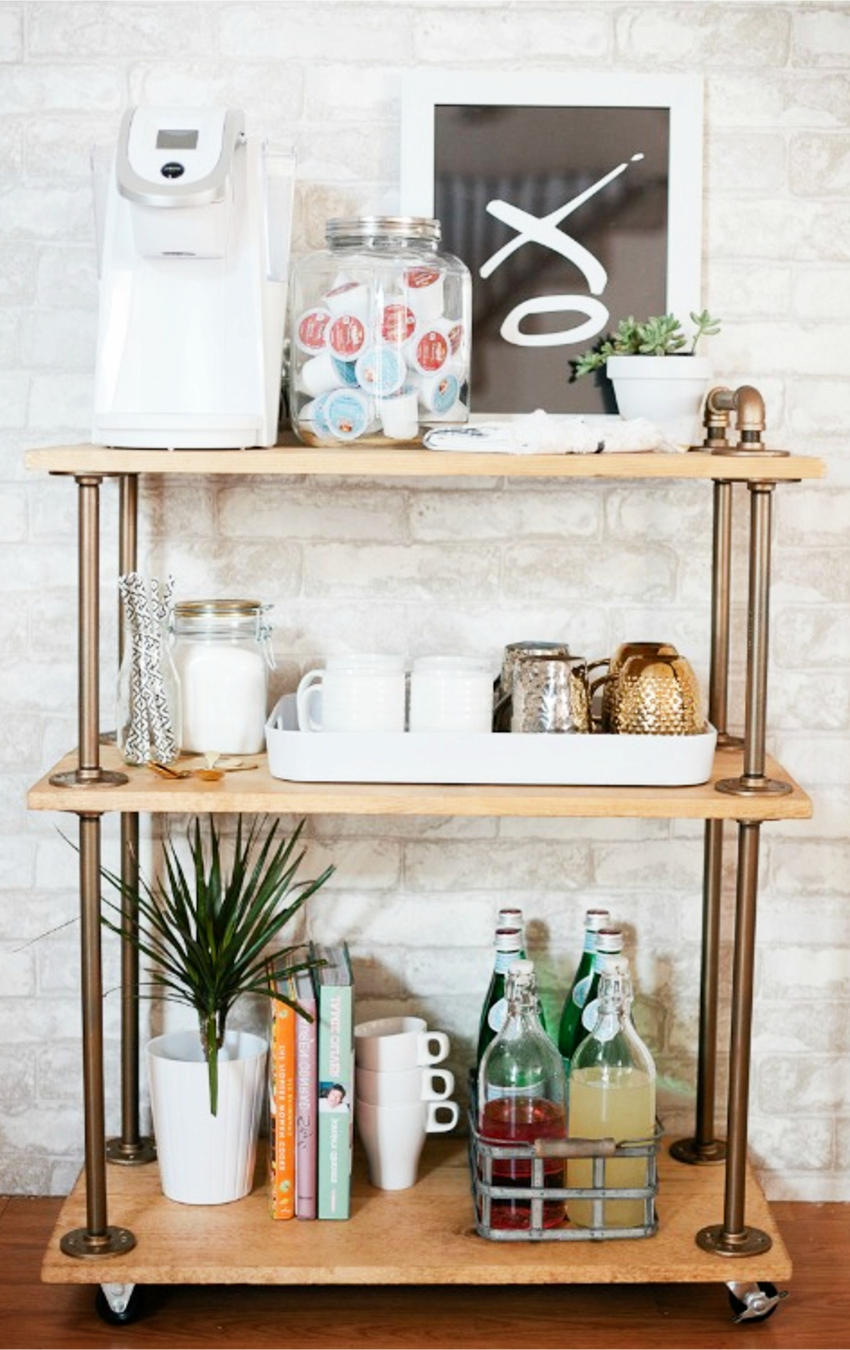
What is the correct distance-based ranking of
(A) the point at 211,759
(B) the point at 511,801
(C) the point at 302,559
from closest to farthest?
(B) the point at 511,801 < (A) the point at 211,759 < (C) the point at 302,559

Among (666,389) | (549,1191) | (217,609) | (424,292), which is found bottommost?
(549,1191)

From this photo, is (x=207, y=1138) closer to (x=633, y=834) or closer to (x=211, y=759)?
(x=211, y=759)

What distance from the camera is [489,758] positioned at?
2041mm

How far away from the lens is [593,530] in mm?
2330

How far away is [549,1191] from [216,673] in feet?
2.40

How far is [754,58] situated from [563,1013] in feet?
4.12

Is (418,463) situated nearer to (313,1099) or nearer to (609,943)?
(609,943)

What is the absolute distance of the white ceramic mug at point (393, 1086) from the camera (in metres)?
2.19

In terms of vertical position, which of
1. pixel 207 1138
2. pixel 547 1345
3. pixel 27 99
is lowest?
pixel 547 1345

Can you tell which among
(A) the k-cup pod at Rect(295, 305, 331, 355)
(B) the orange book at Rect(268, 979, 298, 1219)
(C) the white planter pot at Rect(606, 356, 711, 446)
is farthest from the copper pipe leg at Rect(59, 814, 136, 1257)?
(C) the white planter pot at Rect(606, 356, 711, 446)

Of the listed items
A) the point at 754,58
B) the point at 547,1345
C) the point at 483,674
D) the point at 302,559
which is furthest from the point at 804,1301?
the point at 754,58

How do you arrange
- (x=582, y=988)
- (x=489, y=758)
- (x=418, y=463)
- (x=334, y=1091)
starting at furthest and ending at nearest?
(x=582, y=988) < (x=334, y=1091) < (x=489, y=758) < (x=418, y=463)

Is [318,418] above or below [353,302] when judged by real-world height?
below

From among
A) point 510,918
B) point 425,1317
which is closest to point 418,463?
point 510,918
